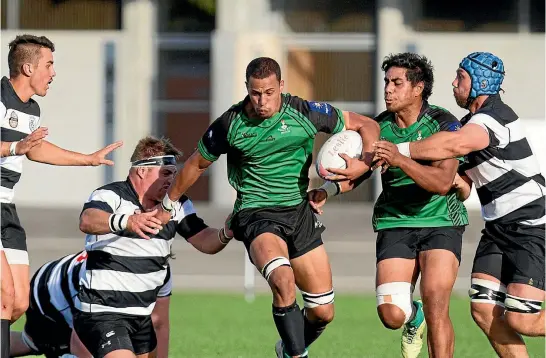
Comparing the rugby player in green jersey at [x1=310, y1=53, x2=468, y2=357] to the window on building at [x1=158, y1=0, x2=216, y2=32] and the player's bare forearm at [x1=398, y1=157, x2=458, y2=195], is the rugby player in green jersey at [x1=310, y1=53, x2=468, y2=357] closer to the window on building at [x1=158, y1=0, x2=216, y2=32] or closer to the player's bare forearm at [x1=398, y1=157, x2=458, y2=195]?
the player's bare forearm at [x1=398, y1=157, x2=458, y2=195]

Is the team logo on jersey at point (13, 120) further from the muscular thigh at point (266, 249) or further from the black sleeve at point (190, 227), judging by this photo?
the muscular thigh at point (266, 249)

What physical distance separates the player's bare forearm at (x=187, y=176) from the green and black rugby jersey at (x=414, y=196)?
1.28 meters

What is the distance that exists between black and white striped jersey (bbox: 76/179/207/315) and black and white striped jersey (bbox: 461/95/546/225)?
2186 millimetres

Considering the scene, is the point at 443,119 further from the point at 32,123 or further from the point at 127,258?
the point at 32,123

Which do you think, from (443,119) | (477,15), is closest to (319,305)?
(443,119)

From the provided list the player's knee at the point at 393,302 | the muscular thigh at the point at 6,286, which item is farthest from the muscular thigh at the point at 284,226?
the muscular thigh at the point at 6,286

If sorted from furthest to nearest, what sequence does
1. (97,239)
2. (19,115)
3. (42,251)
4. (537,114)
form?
1. (537,114)
2. (42,251)
3. (19,115)
4. (97,239)

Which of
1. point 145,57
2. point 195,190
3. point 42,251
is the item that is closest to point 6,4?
point 145,57

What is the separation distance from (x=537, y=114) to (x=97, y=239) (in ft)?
60.2

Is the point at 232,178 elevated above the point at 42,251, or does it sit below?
above

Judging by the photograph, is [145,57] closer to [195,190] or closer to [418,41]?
[195,190]

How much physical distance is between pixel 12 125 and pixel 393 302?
9.29 feet

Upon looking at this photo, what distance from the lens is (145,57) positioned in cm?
2567

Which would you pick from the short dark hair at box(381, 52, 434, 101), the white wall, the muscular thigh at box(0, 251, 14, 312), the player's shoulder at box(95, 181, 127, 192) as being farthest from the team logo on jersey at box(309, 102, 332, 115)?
the white wall
